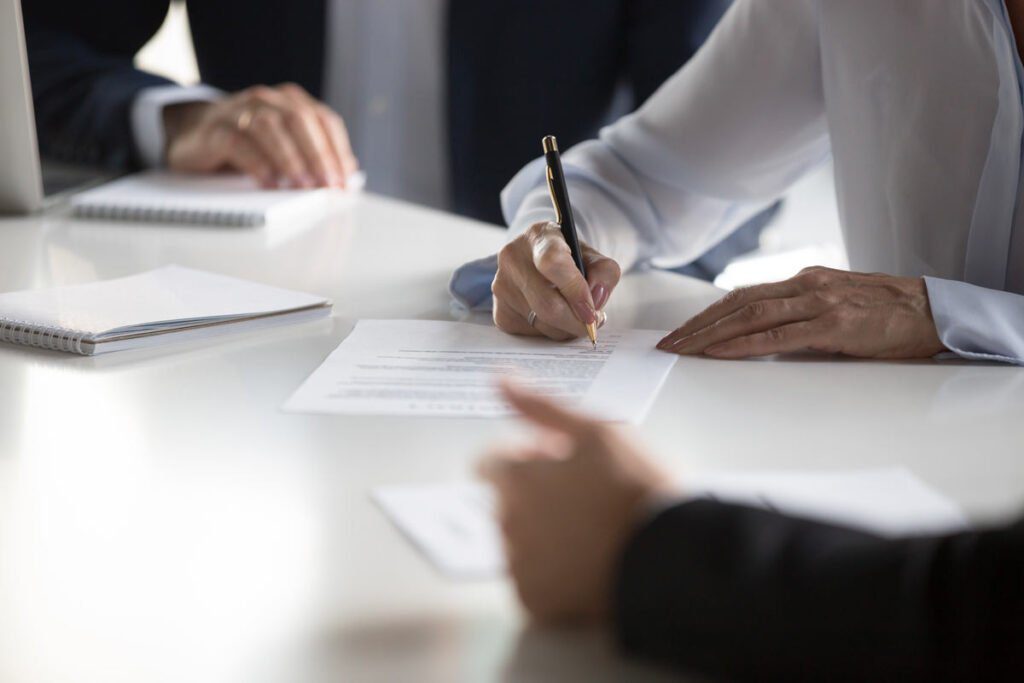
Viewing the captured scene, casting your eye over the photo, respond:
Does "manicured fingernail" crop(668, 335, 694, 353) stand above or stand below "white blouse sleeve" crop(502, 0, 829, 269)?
below

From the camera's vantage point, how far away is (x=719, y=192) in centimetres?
155

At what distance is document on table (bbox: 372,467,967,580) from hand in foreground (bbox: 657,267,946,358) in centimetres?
27

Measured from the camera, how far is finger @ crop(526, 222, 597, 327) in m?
1.05

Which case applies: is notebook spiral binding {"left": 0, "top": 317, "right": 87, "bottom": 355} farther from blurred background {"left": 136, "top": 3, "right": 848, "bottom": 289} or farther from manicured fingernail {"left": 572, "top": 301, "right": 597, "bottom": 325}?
blurred background {"left": 136, "top": 3, "right": 848, "bottom": 289}

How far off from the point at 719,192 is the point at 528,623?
3.48 ft

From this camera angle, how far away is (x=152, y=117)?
198 cm

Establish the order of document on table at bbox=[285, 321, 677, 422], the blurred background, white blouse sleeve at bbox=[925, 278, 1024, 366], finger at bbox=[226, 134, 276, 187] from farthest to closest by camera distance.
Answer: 1. the blurred background
2. finger at bbox=[226, 134, 276, 187]
3. white blouse sleeve at bbox=[925, 278, 1024, 366]
4. document on table at bbox=[285, 321, 677, 422]

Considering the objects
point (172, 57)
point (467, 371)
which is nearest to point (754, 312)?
point (467, 371)

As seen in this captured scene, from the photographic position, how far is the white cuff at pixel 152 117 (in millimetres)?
1981

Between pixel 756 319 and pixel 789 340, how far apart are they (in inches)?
1.4

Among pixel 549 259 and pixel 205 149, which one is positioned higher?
pixel 549 259

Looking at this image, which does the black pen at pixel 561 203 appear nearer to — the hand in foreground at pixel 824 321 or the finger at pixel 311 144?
the hand in foreground at pixel 824 321

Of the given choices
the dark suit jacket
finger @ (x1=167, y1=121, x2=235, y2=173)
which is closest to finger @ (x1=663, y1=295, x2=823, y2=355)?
finger @ (x1=167, y1=121, x2=235, y2=173)

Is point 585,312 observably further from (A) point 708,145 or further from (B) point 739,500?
(A) point 708,145
